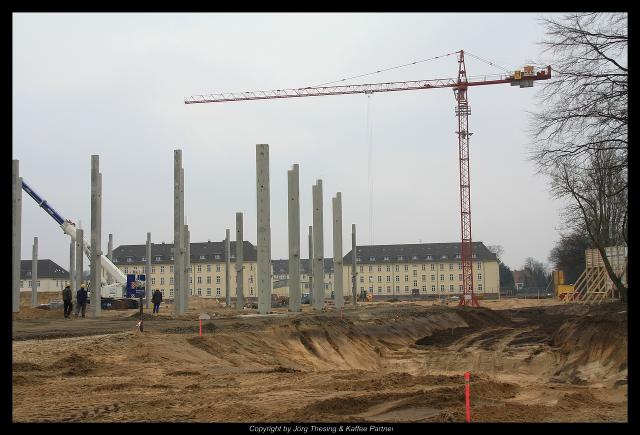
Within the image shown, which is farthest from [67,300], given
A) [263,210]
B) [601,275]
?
[601,275]

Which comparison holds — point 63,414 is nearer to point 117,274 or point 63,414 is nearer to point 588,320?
point 588,320

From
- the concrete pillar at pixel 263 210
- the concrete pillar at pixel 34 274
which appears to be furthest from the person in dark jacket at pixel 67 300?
the concrete pillar at pixel 34 274

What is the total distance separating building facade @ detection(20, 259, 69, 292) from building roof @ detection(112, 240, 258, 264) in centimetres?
857

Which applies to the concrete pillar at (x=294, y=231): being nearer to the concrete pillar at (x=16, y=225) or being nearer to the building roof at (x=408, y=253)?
the concrete pillar at (x=16, y=225)

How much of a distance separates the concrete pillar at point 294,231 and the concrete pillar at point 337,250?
803cm

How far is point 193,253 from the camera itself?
112 meters

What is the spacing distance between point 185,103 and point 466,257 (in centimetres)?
3503

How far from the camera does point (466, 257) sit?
196 ft

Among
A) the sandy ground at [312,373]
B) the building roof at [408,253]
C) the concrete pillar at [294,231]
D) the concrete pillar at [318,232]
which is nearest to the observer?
the sandy ground at [312,373]

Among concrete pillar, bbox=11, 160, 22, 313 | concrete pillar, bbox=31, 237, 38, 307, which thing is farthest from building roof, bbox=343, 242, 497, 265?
concrete pillar, bbox=11, 160, 22, 313

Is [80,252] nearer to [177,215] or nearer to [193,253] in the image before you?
[177,215]

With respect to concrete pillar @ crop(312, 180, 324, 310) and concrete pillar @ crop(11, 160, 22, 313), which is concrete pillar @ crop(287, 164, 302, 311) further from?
concrete pillar @ crop(11, 160, 22, 313)

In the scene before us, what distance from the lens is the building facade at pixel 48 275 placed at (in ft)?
350

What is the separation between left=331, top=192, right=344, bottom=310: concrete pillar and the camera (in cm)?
4119
